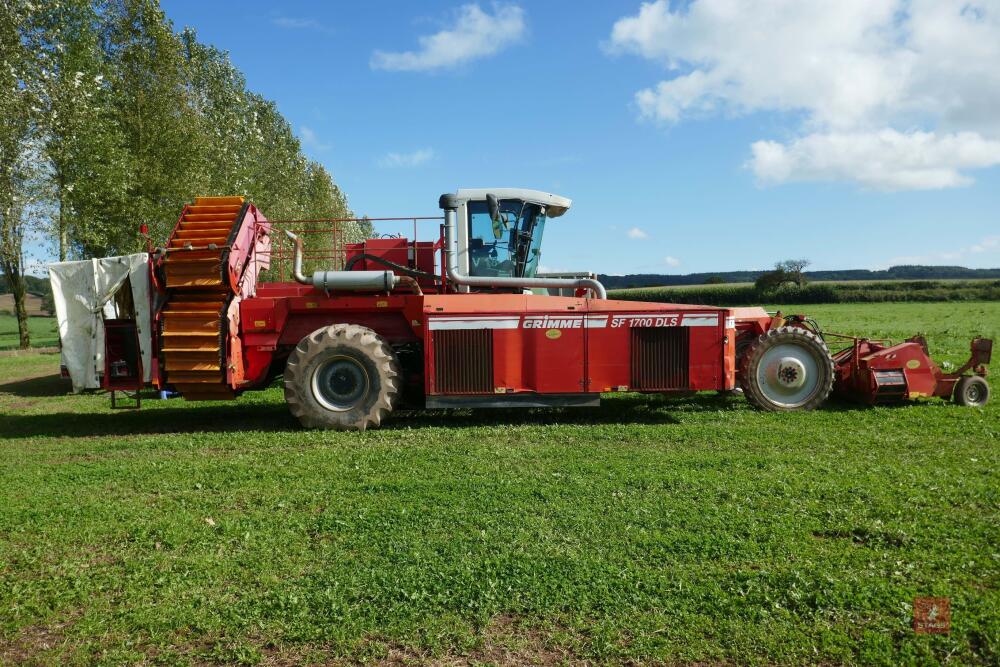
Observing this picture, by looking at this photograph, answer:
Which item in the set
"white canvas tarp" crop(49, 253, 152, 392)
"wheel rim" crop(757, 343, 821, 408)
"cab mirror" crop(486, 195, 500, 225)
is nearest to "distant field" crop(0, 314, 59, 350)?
"white canvas tarp" crop(49, 253, 152, 392)

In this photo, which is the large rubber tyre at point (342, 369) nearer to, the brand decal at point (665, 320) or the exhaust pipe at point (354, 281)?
the exhaust pipe at point (354, 281)

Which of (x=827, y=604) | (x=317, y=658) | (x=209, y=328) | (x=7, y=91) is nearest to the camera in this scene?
(x=317, y=658)

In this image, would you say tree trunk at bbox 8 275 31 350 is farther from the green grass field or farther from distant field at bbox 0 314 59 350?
the green grass field

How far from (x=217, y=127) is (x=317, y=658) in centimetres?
2697

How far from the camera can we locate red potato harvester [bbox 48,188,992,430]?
9195 millimetres

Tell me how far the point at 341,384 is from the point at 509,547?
520cm

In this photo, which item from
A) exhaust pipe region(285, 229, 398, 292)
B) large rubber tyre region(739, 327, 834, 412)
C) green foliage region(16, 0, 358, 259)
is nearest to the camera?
exhaust pipe region(285, 229, 398, 292)

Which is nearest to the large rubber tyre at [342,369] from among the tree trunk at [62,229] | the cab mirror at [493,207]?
the cab mirror at [493,207]

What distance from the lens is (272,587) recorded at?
4.30 m

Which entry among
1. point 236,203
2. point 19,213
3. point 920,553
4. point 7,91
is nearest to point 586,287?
point 236,203

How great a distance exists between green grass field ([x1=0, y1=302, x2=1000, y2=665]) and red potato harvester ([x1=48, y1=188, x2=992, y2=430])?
953mm

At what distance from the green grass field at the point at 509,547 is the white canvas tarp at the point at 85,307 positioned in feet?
4.40

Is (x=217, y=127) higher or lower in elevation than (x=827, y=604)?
higher

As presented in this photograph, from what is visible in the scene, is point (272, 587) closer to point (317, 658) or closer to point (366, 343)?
point (317, 658)
